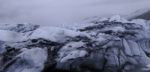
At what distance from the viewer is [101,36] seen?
18875 millimetres

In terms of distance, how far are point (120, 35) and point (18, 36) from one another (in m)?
5.57

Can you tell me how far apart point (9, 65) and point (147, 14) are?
27.9 m

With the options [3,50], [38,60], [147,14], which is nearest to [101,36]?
[38,60]

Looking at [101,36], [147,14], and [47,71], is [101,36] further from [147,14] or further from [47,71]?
[147,14]

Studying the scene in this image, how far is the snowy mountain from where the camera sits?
1658 cm

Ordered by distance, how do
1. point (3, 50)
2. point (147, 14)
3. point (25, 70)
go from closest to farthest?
1. point (25, 70)
2. point (3, 50)
3. point (147, 14)

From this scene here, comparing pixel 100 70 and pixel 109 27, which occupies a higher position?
pixel 109 27

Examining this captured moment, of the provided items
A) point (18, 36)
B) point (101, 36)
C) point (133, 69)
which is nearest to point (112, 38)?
point (101, 36)

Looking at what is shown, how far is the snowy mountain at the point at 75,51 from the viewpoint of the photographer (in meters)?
16.6

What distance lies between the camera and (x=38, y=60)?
16.9 meters

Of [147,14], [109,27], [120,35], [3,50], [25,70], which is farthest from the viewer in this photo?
[147,14]

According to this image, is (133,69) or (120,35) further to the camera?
(120,35)

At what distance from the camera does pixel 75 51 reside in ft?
56.0

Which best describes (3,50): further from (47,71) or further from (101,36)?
(101,36)
